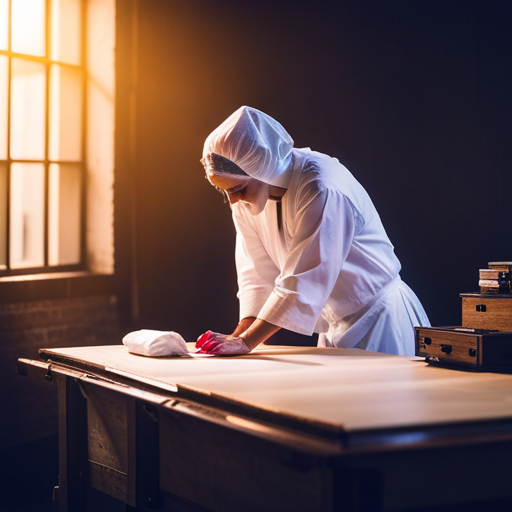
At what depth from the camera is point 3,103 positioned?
4.02 m

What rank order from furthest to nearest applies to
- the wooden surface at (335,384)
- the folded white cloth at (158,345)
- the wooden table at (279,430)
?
the folded white cloth at (158,345), the wooden surface at (335,384), the wooden table at (279,430)

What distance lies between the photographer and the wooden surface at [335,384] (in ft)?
4.56

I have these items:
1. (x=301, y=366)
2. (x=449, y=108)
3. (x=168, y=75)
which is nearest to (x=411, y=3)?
(x=449, y=108)

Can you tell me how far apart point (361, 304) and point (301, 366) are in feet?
2.19

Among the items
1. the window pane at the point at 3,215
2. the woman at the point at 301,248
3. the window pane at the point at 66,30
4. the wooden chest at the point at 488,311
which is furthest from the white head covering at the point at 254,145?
the window pane at the point at 66,30

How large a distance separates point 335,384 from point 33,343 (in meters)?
2.59

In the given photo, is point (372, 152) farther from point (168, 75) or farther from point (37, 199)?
point (37, 199)

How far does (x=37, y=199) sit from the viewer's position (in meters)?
4.26

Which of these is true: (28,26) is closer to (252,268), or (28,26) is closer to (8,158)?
(8,158)

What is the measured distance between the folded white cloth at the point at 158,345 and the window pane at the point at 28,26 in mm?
2337

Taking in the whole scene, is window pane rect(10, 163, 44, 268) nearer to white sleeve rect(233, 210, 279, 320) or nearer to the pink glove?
white sleeve rect(233, 210, 279, 320)

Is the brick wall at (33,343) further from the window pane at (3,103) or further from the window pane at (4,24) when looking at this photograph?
the window pane at (4,24)

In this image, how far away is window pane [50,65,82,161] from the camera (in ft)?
14.3

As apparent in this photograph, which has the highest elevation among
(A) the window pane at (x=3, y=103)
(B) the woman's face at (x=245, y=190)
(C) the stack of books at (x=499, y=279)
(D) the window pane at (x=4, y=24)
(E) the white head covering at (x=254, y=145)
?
(D) the window pane at (x=4, y=24)
